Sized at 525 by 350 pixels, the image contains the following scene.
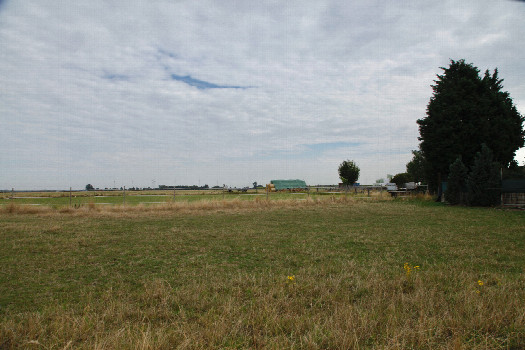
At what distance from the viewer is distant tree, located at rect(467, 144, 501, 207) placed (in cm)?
2266

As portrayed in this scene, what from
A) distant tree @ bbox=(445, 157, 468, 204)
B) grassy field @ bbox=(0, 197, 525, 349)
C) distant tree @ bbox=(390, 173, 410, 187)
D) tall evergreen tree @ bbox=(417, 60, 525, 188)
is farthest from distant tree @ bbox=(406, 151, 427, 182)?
grassy field @ bbox=(0, 197, 525, 349)

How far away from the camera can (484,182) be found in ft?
76.2

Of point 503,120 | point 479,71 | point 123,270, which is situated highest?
point 479,71

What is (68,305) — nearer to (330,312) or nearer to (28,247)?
(330,312)

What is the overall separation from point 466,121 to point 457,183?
6532 mm

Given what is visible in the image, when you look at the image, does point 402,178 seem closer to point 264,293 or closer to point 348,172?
point 348,172

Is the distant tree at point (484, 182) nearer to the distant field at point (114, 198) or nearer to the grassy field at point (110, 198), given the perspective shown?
the distant field at point (114, 198)

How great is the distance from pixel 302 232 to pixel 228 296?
275 inches

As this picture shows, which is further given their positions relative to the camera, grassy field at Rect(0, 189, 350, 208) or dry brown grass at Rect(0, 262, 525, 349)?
grassy field at Rect(0, 189, 350, 208)

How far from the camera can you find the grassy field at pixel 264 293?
315 centimetres

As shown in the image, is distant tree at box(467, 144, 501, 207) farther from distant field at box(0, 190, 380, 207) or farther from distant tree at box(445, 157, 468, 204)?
distant field at box(0, 190, 380, 207)

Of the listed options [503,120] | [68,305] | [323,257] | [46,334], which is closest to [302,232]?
[323,257]

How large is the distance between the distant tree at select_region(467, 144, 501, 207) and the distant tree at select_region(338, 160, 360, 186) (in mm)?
60668

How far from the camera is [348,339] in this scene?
3.04 m
